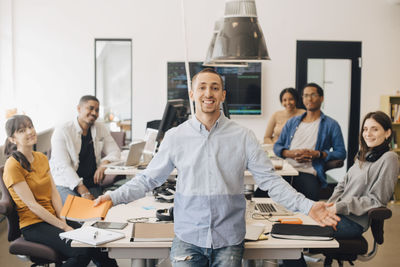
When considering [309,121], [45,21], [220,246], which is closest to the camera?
[220,246]

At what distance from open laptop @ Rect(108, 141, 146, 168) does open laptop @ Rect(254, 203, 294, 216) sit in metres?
1.44

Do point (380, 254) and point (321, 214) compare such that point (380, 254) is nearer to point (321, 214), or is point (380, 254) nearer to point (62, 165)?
point (321, 214)

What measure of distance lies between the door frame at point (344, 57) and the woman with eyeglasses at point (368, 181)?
148 inches

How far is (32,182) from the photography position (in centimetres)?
321

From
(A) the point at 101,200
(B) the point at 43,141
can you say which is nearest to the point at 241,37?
(A) the point at 101,200

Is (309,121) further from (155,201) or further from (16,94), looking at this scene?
(16,94)

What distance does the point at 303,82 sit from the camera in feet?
23.0

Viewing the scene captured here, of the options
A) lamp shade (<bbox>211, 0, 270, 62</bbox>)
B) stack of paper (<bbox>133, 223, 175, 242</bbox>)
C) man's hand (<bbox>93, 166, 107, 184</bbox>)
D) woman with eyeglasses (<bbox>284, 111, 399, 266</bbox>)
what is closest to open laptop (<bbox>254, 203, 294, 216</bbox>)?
woman with eyeglasses (<bbox>284, 111, 399, 266</bbox>)

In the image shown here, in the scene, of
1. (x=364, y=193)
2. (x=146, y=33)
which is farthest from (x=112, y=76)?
(x=364, y=193)

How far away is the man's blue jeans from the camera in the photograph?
2.23m

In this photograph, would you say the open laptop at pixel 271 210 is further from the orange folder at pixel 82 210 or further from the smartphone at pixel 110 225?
the orange folder at pixel 82 210

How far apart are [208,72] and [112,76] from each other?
15.6 feet

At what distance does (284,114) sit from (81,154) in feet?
8.57

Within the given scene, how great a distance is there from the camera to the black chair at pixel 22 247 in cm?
295
